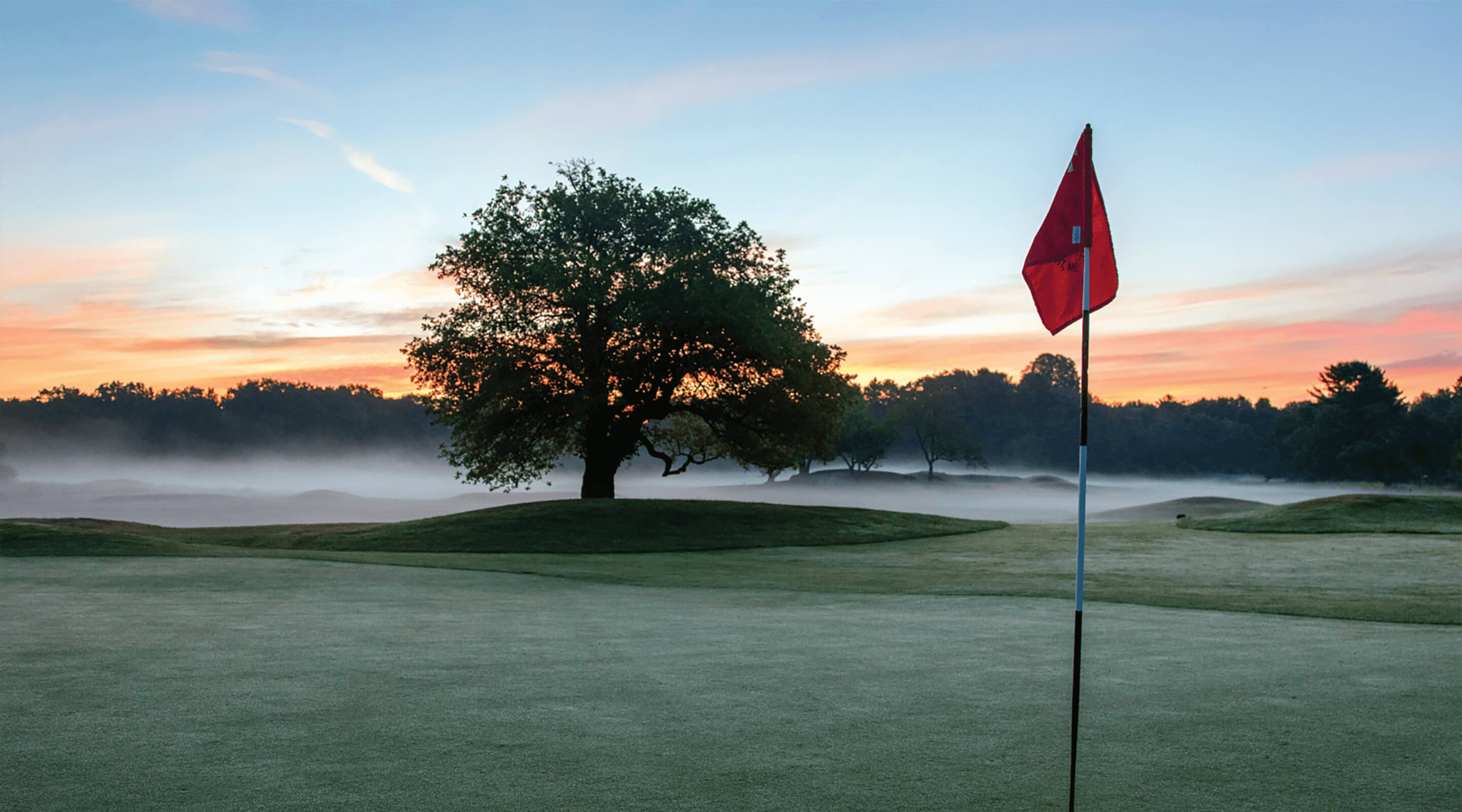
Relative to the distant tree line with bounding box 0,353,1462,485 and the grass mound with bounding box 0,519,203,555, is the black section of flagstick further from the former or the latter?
the distant tree line with bounding box 0,353,1462,485

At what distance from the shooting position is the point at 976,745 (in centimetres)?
627

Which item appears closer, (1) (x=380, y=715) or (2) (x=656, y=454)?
(1) (x=380, y=715)

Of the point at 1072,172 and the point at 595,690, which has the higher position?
the point at 1072,172

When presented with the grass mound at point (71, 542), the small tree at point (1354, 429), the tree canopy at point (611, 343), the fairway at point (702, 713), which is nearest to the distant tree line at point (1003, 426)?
the small tree at point (1354, 429)

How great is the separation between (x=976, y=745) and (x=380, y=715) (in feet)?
13.2

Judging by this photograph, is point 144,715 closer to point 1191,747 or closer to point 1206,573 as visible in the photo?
point 1191,747

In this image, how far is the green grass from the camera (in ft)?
59.2

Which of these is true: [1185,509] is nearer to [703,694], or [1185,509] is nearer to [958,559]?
[958,559]

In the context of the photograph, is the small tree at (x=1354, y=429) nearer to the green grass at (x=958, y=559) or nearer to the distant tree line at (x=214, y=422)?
the green grass at (x=958, y=559)

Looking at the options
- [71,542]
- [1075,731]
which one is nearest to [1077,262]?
[1075,731]

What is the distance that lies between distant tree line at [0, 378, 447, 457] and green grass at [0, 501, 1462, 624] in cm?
8198

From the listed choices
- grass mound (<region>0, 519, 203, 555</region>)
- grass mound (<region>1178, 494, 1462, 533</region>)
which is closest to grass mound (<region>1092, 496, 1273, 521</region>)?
grass mound (<region>1178, 494, 1462, 533</region>)

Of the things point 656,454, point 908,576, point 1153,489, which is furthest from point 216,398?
point 908,576

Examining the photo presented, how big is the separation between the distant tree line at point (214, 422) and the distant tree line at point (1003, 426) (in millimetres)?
190
